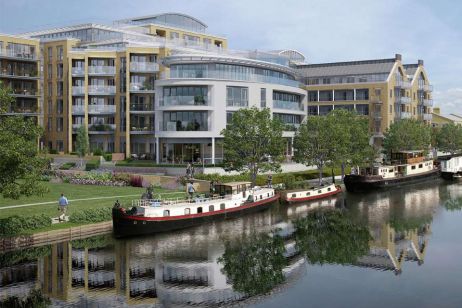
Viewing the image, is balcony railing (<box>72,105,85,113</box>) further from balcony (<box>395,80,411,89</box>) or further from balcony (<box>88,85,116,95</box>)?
balcony (<box>395,80,411,89</box>)

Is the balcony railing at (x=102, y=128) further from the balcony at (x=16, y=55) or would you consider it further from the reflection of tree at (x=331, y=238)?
the reflection of tree at (x=331, y=238)

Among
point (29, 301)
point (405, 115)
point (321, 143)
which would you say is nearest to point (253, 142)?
point (321, 143)

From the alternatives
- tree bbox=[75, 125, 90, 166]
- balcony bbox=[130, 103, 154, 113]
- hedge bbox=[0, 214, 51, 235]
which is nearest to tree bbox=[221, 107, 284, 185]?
hedge bbox=[0, 214, 51, 235]

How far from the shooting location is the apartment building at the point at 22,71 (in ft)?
291

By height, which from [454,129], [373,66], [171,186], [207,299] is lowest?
[207,299]

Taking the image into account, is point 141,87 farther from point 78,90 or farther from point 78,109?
point 78,109

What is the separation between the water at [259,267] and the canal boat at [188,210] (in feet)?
3.30

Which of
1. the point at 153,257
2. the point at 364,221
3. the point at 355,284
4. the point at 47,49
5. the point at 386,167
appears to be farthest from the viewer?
the point at 47,49

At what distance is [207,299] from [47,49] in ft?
244

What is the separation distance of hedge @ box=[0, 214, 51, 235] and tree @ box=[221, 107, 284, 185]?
73.5 ft

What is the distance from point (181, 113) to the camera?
72000 millimetres

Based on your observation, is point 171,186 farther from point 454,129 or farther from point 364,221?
point 454,129

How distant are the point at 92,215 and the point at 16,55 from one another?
58.8 m

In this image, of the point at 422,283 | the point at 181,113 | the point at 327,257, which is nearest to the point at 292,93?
the point at 181,113
